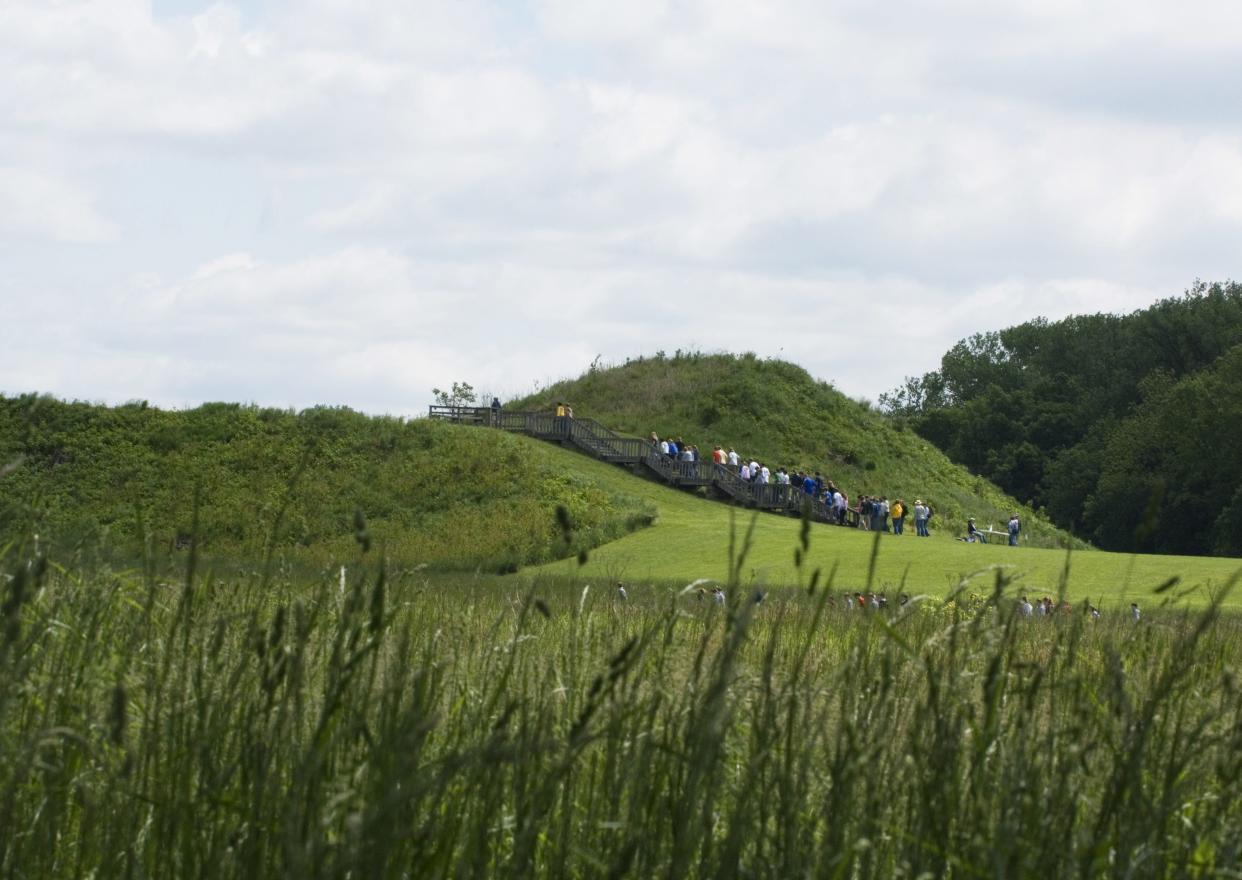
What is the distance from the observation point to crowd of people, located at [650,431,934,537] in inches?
1583

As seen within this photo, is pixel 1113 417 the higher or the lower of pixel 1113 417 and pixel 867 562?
the higher

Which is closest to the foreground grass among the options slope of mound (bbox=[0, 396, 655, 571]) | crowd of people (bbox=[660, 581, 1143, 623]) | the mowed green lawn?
crowd of people (bbox=[660, 581, 1143, 623])

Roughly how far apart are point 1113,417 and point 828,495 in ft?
136

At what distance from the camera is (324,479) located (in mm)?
43969

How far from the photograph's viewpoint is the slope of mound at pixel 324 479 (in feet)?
122

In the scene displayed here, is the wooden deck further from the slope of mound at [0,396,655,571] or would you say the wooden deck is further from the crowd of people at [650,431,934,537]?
the slope of mound at [0,396,655,571]

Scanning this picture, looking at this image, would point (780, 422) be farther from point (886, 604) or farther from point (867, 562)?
point (886, 604)

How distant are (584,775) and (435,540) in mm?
32471

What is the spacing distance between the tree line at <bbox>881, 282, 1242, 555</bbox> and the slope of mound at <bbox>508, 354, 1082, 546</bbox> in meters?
7.15

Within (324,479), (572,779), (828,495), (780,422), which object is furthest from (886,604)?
(780,422)

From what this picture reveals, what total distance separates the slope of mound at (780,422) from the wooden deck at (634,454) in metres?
3.98

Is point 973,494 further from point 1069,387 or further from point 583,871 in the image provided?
point 583,871

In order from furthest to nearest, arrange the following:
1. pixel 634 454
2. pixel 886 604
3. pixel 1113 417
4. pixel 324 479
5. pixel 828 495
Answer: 1. pixel 1113 417
2. pixel 634 454
3. pixel 828 495
4. pixel 324 479
5. pixel 886 604

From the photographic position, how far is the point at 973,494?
56.5 m
